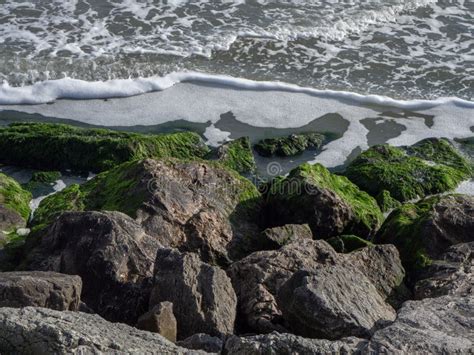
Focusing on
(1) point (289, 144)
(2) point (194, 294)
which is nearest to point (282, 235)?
(2) point (194, 294)

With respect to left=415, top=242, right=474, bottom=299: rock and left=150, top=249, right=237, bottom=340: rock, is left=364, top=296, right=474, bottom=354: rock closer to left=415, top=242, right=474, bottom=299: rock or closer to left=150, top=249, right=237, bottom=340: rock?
left=415, top=242, right=474, bottom=299: rock

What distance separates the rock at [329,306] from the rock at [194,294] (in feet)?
1.29

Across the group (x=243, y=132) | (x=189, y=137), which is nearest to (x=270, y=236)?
(x=189, y=137)

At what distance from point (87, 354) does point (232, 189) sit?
3.59 metres

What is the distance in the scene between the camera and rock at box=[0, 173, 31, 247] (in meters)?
6.83

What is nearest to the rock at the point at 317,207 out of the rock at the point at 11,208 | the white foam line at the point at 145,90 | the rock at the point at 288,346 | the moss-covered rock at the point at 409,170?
the moss-covered rock at the point at 409,170

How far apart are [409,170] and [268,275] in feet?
12.2

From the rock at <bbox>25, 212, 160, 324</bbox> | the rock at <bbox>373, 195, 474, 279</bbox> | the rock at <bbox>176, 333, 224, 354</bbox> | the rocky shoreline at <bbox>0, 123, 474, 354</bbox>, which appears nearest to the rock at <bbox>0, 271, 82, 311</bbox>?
the rocky shoreline at <bbox>0, 123, 474, 354</bbox>

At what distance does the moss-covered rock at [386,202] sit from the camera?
8.33 m

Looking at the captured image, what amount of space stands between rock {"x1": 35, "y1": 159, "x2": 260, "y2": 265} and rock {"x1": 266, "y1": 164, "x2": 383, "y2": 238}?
232 mm

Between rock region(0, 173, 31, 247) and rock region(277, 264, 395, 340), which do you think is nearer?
rock region(277, 264, 395, 340)

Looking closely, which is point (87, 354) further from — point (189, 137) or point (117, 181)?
point (189, 137)

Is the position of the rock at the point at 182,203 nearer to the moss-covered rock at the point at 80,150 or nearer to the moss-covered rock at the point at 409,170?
the moss-covered rock at the point at 80,150

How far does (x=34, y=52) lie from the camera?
12531 millimetres
